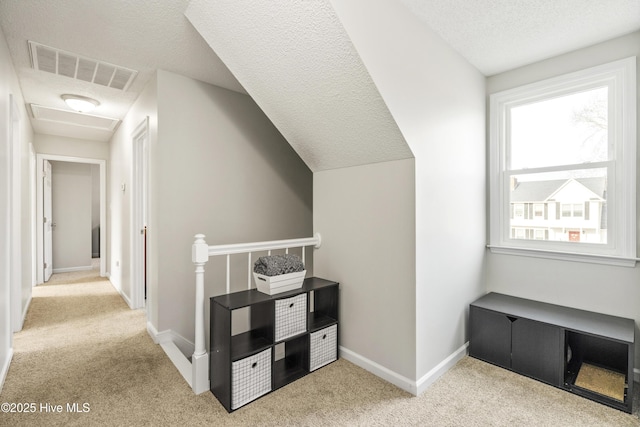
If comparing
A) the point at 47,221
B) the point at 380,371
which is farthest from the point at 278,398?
the point at 47,221

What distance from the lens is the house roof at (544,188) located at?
7.36 ft

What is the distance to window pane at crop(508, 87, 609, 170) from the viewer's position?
2246 mm

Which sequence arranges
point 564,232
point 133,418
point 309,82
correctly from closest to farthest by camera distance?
point 133,418, point 309,82, point 564,232

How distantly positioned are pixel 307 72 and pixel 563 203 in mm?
2193

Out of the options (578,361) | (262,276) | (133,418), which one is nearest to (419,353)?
(262,276)

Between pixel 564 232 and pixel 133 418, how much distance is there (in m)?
3.14

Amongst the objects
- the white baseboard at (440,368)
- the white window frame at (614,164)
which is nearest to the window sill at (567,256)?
the white window frame at (614,164)

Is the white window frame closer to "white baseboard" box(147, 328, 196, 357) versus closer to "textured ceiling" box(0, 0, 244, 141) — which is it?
"textured ceiling" box(0, 0, 244, 141)

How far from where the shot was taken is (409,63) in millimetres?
1895

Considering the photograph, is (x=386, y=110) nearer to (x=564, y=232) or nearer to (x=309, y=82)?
(x=309, y=82)

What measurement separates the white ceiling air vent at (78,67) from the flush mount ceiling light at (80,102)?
18.2 inches

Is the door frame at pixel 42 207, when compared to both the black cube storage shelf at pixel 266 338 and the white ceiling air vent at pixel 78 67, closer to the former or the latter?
the white ceiling air vent at pixel 78 67

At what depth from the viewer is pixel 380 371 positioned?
81.9 inches

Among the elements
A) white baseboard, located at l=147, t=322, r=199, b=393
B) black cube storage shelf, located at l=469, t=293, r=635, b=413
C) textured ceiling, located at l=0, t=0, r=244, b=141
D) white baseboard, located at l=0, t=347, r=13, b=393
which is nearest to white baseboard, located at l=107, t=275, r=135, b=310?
white baseboard, located at l=147, t=322, r=199, b=393
